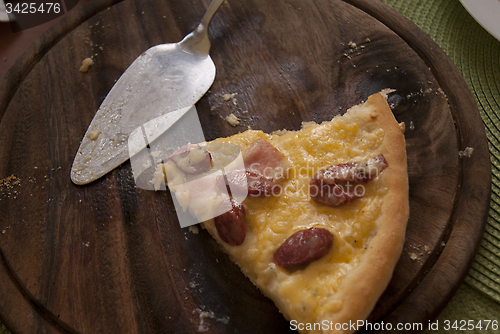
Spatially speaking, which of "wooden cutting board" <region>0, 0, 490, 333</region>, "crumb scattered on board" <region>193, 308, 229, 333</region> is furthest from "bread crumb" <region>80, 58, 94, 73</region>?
"crumb scattered on board" <region>193, 308, 229, 333</region>

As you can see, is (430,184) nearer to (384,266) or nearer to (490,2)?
(384,266)

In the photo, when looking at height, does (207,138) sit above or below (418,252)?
below

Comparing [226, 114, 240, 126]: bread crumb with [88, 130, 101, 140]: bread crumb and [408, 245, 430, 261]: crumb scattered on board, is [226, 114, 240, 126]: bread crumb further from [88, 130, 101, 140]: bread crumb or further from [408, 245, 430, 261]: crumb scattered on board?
[408, 245, 430, 261]: crumb scattered on board

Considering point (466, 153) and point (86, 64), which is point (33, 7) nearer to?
point (86, 64)

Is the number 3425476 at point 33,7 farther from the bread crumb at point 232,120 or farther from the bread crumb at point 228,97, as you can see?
the bread crumb at point 232,120

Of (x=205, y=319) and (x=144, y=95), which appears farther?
(x=144, y=95)

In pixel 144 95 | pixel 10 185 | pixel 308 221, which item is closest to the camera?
pixel 308 221

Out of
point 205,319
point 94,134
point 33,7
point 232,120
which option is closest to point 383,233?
point 205,319

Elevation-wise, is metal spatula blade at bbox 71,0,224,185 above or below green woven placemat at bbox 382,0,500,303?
below
